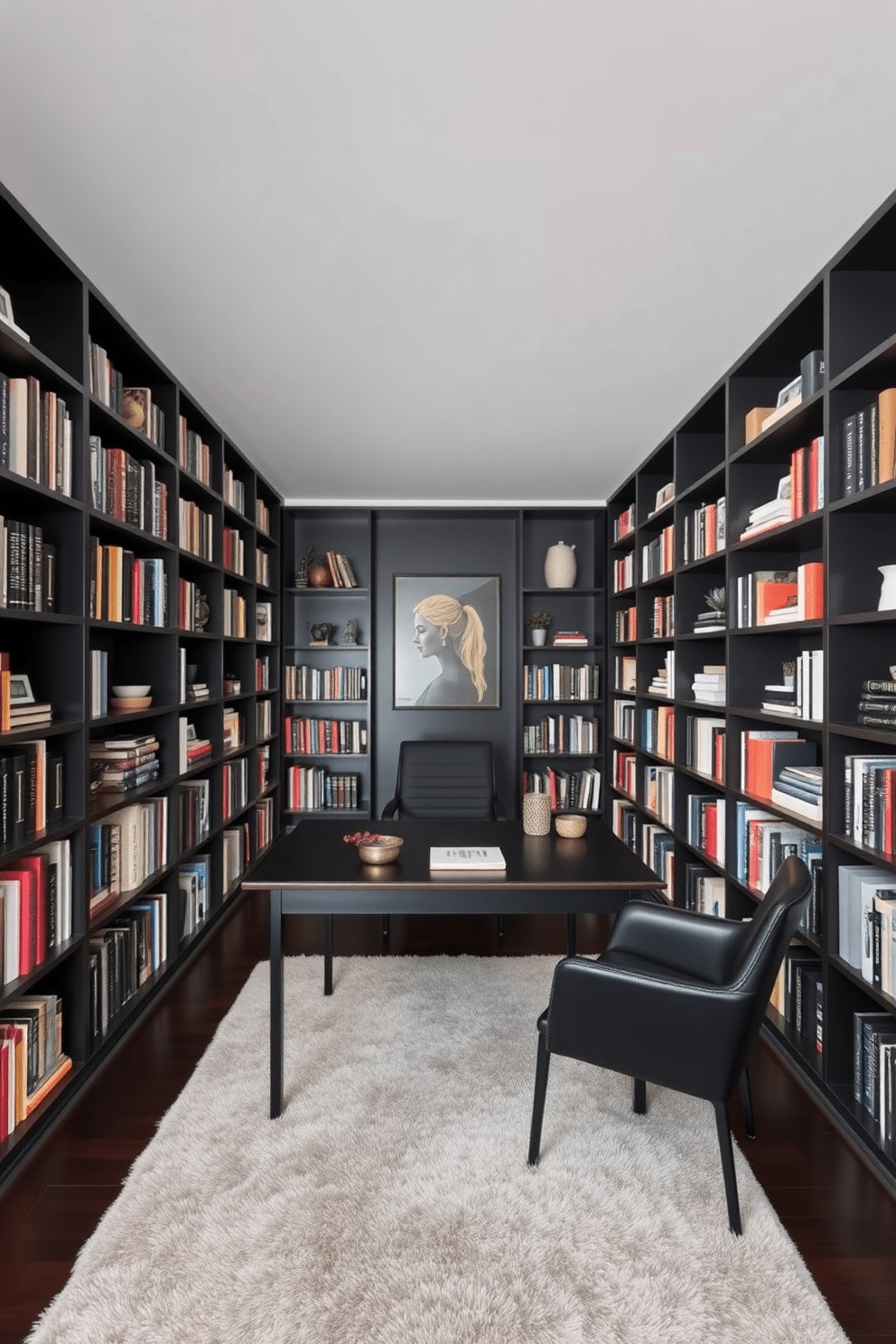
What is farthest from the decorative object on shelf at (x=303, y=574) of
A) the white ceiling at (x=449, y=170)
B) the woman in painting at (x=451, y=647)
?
the white ceiling at (x=449, y=170)

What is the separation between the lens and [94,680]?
8.38 ft

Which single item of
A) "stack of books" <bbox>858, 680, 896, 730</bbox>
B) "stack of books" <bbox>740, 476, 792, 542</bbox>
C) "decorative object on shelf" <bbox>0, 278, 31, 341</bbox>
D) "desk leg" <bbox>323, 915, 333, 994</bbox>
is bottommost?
"desk leg" <bbox>323, 915, 333, 994</bbox>

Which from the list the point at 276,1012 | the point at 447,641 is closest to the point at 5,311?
the point at 276,1012

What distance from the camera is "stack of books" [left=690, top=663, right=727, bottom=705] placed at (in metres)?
3.21

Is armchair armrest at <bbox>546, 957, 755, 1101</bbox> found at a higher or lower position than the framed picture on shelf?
lower

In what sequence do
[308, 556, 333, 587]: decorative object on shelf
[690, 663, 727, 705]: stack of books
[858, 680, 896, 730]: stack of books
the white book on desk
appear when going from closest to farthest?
1. [858, 680, 896, 730]: stack of books
2. the white book on desk
3. [690, 663, 727, 705]: stack of books
4. [308, 556, 333, 587]: decorative object on shelf

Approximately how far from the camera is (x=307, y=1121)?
2.13m

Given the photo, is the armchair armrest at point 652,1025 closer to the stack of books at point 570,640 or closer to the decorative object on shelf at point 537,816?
the decorative object on shelf at point 537,816

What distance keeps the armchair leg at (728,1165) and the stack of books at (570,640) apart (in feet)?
12.3

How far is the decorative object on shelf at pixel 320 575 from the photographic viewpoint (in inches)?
204

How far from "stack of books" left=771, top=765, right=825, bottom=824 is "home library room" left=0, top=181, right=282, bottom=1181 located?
236 cm

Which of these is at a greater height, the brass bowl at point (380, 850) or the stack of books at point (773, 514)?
the stack of books at point (773, 514)

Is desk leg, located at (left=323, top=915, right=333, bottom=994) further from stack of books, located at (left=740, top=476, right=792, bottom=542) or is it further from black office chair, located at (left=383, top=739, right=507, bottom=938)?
stack of books, located at (left=740, top=476, right=792, bottom=542)

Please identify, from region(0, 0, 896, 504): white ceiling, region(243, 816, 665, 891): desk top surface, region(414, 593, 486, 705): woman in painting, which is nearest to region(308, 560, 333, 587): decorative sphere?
region(414, 593, 486, 705): woman in painting
